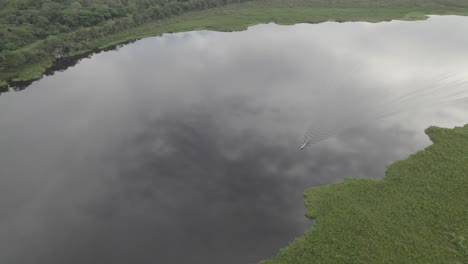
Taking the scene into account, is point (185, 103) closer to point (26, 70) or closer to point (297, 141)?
point (297, 141)

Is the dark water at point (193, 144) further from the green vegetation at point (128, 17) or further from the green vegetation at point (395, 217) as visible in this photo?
the green vegetation at point (128, 17)

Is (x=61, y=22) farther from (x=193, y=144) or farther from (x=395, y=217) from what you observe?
(x=395, y=217)

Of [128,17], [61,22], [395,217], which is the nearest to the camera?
[395,217]

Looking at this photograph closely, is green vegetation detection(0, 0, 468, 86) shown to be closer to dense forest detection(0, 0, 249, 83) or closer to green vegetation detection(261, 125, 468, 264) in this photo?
dense forest detection(0, 0, 249, 83)

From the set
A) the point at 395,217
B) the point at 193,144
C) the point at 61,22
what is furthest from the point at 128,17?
the point at 395,217

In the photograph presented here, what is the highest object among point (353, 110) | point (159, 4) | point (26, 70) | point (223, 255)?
point (159, 4)

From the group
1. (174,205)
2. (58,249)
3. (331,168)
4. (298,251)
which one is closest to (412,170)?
(331,168)

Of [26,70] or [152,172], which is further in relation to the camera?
[26,70]

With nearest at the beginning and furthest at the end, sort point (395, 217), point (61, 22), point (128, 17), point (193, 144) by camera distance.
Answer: point (395, 217) → point (193, 144) → point (61, 22) → point (128, 17)
